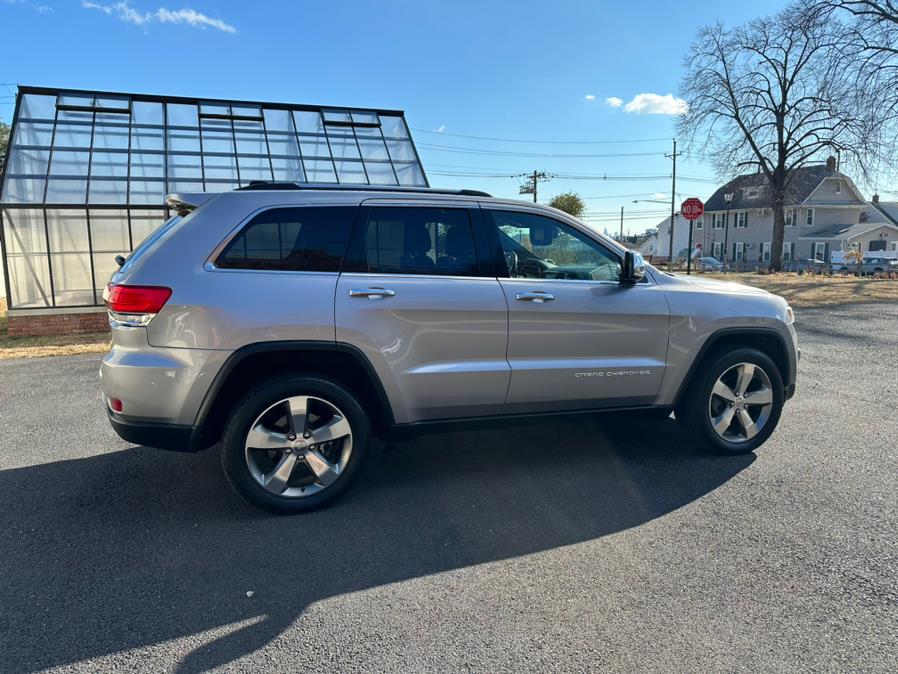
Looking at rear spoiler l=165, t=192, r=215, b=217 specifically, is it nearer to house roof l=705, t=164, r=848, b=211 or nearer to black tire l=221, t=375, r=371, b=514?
black tire l=221, t=375, r=371, b=514

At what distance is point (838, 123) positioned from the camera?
3002cm

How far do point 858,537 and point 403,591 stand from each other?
2550 millimetres

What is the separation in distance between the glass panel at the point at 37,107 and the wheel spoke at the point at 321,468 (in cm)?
1316

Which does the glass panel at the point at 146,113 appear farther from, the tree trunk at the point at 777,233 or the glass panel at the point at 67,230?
the tree trunk at the point at 777,233

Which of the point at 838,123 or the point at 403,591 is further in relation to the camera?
the point at 838,123

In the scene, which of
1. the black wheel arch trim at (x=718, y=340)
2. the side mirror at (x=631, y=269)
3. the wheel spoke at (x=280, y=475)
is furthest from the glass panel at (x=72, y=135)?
the black wheel arch trim at (x=718, y=340)

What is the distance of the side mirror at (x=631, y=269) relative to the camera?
4.02 m

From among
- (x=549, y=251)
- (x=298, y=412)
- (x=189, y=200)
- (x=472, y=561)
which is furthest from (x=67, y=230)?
(x=472, y=561)

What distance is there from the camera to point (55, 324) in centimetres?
1078

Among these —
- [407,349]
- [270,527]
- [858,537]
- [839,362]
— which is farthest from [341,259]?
[839,362]

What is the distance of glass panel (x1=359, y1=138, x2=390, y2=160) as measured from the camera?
46.6ft

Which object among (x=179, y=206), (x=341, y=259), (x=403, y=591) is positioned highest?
(x=179, y=206)

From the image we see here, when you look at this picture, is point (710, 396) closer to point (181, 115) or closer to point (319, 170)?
point (319, 170)

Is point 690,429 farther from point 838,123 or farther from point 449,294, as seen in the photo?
point 838,123
